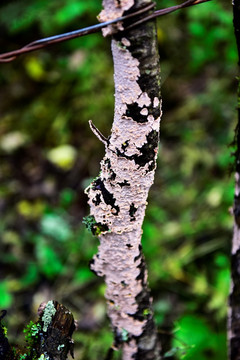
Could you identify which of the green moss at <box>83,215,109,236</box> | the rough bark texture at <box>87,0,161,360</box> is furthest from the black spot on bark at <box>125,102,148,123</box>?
the green moss at <box>83,215,109,236</box>

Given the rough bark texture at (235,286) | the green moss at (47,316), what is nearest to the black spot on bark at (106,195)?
the green moss at (47,316)

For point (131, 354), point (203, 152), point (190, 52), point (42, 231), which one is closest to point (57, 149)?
point (42, 231)

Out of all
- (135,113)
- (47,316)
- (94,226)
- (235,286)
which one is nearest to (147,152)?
(135,113)

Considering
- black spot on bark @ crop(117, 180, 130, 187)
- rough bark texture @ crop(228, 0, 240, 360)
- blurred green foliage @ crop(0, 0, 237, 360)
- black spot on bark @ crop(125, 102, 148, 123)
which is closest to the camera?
black spot on bark @ crop(125, 102, 148, 123)

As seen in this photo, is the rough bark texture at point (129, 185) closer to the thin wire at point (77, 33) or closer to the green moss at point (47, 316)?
the thin wire at point (77, 33)

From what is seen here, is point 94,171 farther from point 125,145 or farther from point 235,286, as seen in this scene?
point 125,145

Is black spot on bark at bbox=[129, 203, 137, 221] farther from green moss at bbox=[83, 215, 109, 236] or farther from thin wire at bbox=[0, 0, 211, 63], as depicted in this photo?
thin wire at bbox=[0, 0, 211, 63]
